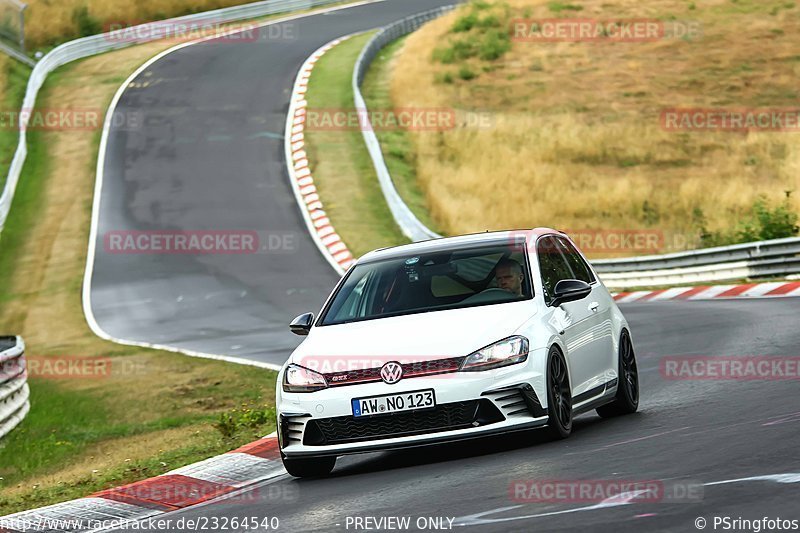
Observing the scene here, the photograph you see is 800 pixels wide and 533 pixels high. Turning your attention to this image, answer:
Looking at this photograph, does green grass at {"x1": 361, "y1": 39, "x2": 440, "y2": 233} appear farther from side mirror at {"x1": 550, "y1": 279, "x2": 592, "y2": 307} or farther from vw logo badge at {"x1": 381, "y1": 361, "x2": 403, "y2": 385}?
vw logo badge at {"x1": 381, "y1": 361, "x2": 403, "y2": 385}

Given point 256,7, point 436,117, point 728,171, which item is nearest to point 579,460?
point 728,171

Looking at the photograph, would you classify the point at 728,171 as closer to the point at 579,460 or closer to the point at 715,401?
the point at 715,401

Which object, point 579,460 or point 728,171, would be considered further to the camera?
point 728,171

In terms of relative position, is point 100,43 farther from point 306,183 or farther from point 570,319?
point 570,319

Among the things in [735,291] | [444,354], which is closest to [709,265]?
[735,291]

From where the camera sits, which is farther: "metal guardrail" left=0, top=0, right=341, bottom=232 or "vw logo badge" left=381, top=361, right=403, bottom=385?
"metal guardrail" left=0, top=0, right=341, bottom=232

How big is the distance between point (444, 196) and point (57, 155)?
37.5 ft

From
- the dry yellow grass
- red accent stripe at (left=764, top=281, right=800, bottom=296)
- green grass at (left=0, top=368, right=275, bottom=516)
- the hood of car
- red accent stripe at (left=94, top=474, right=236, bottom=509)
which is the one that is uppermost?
the hood of car

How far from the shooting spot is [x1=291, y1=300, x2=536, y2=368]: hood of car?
31.9ft

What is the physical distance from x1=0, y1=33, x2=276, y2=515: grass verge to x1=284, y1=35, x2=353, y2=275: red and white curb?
5.23m

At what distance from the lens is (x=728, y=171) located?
39.9m

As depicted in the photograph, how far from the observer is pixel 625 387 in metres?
11.8

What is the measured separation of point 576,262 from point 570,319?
1.31 m

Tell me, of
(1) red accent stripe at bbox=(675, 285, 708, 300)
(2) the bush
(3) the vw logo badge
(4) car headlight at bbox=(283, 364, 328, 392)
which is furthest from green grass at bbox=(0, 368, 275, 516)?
(2) the bush
